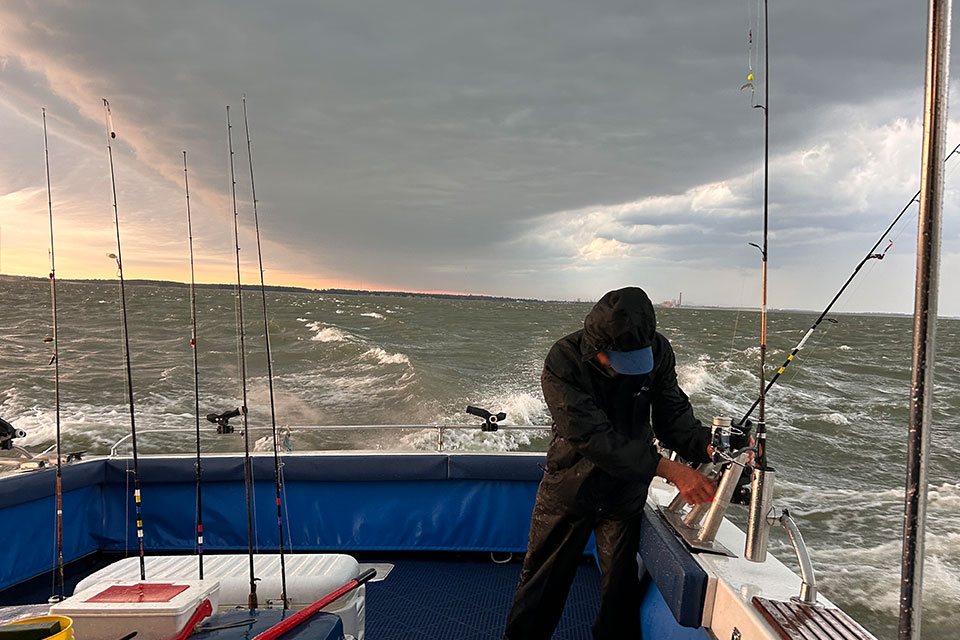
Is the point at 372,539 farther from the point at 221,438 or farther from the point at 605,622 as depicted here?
the point at 221,438

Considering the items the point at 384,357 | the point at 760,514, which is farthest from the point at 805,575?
the point at 384,357

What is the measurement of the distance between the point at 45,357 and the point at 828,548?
2071 cm

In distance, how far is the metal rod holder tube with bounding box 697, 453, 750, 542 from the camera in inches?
65.9

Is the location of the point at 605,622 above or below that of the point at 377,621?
above

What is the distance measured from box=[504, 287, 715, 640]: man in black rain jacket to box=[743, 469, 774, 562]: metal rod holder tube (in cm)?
19

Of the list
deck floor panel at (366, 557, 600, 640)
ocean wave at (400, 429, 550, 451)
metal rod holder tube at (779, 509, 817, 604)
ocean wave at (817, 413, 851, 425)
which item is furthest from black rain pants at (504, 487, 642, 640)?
ocean wave at (817, 413, 851, 425)

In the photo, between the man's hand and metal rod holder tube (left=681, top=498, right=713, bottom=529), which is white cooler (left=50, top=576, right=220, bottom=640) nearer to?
the man's hand

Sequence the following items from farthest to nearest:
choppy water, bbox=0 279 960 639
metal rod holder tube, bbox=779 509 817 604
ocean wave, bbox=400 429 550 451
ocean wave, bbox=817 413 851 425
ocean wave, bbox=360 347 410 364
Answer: ocean wave, bbox=360 347 410 364 < ocean wave, bbox=817 413 851 425 < ocean wave, bbox=400 429 550 451 < choppy water, bbox=0 279 960 639 < metal rod holder tube, bbox=779 509 817 604

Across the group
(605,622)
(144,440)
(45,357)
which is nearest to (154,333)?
(45,357)

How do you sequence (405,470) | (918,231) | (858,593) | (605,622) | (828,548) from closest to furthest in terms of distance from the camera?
(918,231) → (605,622) → (405,470) → (858,593) → (828,548)

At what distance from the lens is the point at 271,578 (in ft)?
6.99

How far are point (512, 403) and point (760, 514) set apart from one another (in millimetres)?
11191

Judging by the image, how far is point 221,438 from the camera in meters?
9.22

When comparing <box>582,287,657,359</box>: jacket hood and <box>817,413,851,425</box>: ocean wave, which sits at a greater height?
<box>582,287,657,359</box>: jacket hood
